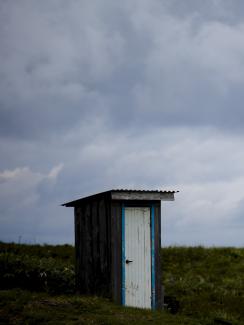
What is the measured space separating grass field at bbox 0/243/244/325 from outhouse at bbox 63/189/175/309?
937 mm

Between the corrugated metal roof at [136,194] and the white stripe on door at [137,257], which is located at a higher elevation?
the corrugated metal roof at [136,194]

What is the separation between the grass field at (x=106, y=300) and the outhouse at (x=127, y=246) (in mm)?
937

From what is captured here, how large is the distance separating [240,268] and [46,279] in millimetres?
12093

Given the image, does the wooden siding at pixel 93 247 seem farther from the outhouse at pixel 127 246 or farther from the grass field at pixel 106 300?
the grass field at pixel 106 300

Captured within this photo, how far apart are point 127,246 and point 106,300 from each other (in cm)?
177

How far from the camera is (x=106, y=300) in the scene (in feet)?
51.8

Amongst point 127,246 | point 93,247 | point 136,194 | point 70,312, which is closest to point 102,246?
point 93,247

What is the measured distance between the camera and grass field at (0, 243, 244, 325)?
537 inches

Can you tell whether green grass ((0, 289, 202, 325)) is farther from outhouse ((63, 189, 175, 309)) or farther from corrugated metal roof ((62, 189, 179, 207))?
corrugated metal roof ((62, 189, 179, 207))

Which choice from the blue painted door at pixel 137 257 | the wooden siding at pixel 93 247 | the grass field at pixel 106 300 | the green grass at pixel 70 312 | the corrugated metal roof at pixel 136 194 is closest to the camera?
the green grass at pixel 70 312

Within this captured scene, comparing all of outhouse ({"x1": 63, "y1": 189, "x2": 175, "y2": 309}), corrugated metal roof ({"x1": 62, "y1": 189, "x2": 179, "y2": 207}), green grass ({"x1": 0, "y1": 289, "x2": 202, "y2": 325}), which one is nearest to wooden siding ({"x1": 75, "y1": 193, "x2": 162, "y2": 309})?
outhouse ({"x1": 63, "y1": 189, "x2": 175, "y2": 309})

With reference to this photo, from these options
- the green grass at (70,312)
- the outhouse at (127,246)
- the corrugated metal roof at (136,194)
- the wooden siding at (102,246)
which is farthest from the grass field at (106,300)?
the corrugated metal roof at (136,194)

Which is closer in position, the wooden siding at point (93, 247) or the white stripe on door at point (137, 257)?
the white stripe on door at point (137, 257)

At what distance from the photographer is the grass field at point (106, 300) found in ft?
44.8
